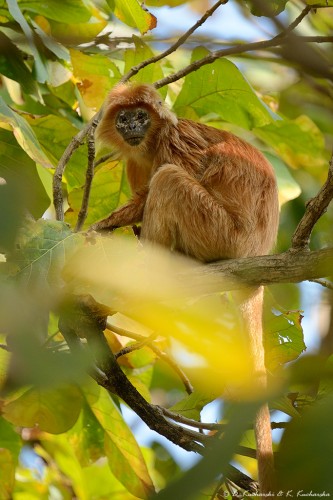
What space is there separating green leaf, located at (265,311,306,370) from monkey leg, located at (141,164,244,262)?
0.64 meters

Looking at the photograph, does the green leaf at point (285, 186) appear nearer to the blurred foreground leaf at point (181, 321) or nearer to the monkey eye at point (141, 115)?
the monkey eye at point (141, 115)

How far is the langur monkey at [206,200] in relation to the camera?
4.54 metres

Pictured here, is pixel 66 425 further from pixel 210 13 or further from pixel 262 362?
pixel 210 13

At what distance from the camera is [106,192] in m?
5.22

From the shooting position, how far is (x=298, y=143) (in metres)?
5.48

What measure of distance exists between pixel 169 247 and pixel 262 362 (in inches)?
42.8

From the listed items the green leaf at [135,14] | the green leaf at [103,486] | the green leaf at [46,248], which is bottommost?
the green leaf at [103,486]

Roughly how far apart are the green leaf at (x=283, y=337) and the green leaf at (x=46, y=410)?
3.79ft

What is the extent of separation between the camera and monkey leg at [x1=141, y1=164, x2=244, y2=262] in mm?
4531

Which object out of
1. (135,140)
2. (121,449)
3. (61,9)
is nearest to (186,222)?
(135,140)

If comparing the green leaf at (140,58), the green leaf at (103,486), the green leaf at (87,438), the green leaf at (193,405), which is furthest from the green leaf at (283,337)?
the green leaf at (103,486)

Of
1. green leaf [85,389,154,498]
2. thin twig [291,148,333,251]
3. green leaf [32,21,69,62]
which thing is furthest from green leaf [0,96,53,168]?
green leaf [85,389,154,498]

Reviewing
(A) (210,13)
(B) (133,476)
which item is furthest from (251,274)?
(B) (133,476)

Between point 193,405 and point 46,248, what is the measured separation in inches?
70.4
